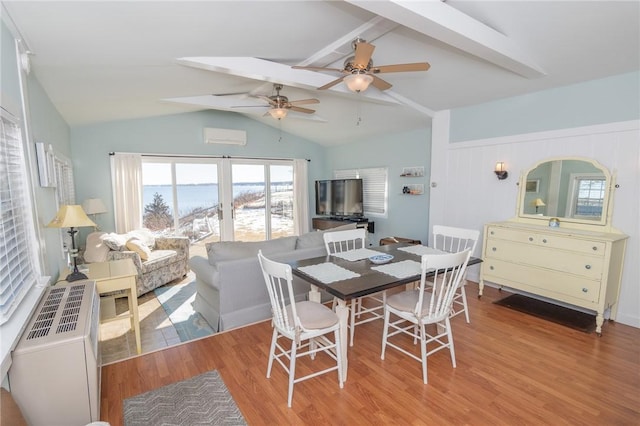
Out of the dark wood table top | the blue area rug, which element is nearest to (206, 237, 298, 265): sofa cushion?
the dark wood table top

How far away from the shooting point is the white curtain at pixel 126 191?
528 cm

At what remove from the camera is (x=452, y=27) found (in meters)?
2.20

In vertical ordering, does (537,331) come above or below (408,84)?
below

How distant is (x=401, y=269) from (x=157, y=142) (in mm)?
5176

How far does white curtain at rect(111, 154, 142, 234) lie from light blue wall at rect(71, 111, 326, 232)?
135 millimetres

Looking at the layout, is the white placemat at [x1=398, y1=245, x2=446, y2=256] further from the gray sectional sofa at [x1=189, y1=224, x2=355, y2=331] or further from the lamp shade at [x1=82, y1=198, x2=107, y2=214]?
the lamp shade at [x1=82, y1=198, x2=107, y2=214]

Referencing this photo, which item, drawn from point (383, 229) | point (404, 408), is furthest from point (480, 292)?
point (383, 229)

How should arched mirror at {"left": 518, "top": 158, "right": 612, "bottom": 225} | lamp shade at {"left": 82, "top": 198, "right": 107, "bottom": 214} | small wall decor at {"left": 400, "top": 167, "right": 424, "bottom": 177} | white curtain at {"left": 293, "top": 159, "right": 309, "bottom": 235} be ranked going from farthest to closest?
1. white curtain at {"left": 293, "top": 159, "right": 309, "bottom": 235}
2. small wall decor at {"left": 400, "top": 167, "right": 424, "bottom": 177}
3. lamp shade at {"left": 82, "top": 198, "right": 107, "bottom": 214}
4. arched mirror at {"left": 518, "top": 158, "right": 612, "bottom": 225}

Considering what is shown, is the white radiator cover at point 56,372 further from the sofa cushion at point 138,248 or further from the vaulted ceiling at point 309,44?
the sofa cushion at point 138,248

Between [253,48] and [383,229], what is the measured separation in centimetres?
430

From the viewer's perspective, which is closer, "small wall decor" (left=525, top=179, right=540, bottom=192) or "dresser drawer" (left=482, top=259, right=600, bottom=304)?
"dresser drawer" (left=482, top=259, right=600, bottom=304)

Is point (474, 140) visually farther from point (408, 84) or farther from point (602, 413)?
point (602, 413)

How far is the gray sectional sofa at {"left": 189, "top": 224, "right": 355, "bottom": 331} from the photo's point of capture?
289cm

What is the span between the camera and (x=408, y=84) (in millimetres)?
3891
